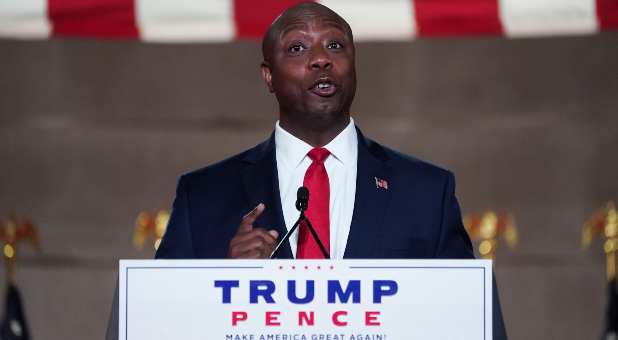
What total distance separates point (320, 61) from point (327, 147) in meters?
0.15

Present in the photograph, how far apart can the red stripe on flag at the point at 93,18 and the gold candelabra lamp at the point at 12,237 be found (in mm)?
1265

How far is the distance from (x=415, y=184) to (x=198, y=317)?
0.54 meters

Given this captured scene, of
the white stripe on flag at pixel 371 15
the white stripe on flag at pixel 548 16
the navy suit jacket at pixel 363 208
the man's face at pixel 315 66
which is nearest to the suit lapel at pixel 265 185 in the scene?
the navy suit jacket at pixel 363 208

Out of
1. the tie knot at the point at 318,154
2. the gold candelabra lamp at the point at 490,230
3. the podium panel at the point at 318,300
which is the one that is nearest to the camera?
the podium panel at the point at 318,300

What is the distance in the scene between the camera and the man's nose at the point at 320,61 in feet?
6.81

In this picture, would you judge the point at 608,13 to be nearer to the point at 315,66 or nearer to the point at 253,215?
the point at 315,66

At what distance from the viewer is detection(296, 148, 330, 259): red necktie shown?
2.01 m

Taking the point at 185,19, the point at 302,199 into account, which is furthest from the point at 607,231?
the point at 302,199

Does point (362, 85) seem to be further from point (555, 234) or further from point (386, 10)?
point (386, 10)

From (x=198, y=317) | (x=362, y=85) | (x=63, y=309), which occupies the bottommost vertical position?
(x=63, y=309)

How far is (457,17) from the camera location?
321 centimetres

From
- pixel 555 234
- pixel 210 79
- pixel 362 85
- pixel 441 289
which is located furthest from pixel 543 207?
pixel 441 289

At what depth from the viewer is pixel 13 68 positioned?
436cm

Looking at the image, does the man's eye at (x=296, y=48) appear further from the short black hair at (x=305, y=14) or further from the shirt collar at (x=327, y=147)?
the shirt collar at (x=327, y=147)
